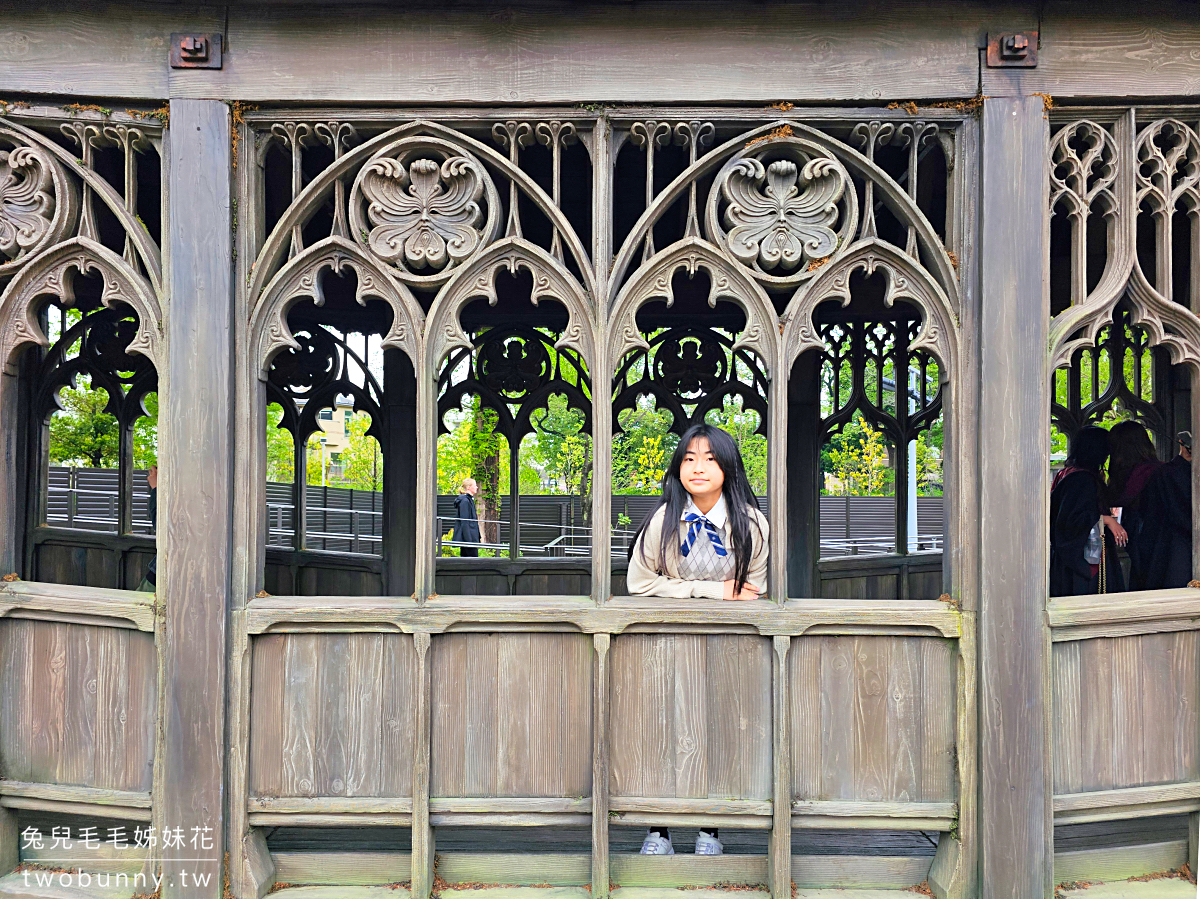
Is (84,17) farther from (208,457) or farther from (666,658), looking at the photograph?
(666,658)

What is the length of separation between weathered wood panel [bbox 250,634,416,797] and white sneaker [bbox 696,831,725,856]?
1426 mm

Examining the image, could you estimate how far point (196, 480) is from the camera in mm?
3562

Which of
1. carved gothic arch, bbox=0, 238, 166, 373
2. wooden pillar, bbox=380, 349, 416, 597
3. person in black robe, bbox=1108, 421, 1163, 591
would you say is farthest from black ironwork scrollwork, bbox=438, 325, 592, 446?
person in black robe, bbox=1108, 421, 1163, 591

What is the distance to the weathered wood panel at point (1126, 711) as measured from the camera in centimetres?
365

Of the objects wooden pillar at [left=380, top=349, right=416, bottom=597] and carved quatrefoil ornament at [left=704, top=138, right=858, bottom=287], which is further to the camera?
wooden pillar at [left=380, top=349, right=416, bottom=597]

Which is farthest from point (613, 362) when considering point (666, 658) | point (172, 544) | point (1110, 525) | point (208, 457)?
point (1110, 525)

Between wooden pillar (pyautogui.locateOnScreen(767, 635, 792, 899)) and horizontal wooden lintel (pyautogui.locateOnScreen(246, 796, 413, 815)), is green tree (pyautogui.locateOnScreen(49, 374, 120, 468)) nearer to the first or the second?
horizontal wooden lintel (pyautogui.locateOnScreen(246, 796, 413, 815))

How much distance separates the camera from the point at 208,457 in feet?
11.7

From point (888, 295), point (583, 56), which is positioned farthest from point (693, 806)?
point (583, 56)

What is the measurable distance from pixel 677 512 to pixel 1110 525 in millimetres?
4110

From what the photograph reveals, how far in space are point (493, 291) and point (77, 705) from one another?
276 cm

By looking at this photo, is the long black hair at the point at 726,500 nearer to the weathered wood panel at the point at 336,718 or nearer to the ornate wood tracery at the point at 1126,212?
the weathered wood panel at the point at 336,718

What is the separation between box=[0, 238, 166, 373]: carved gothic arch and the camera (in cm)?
360

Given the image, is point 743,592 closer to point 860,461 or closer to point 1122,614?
point 1122,614
